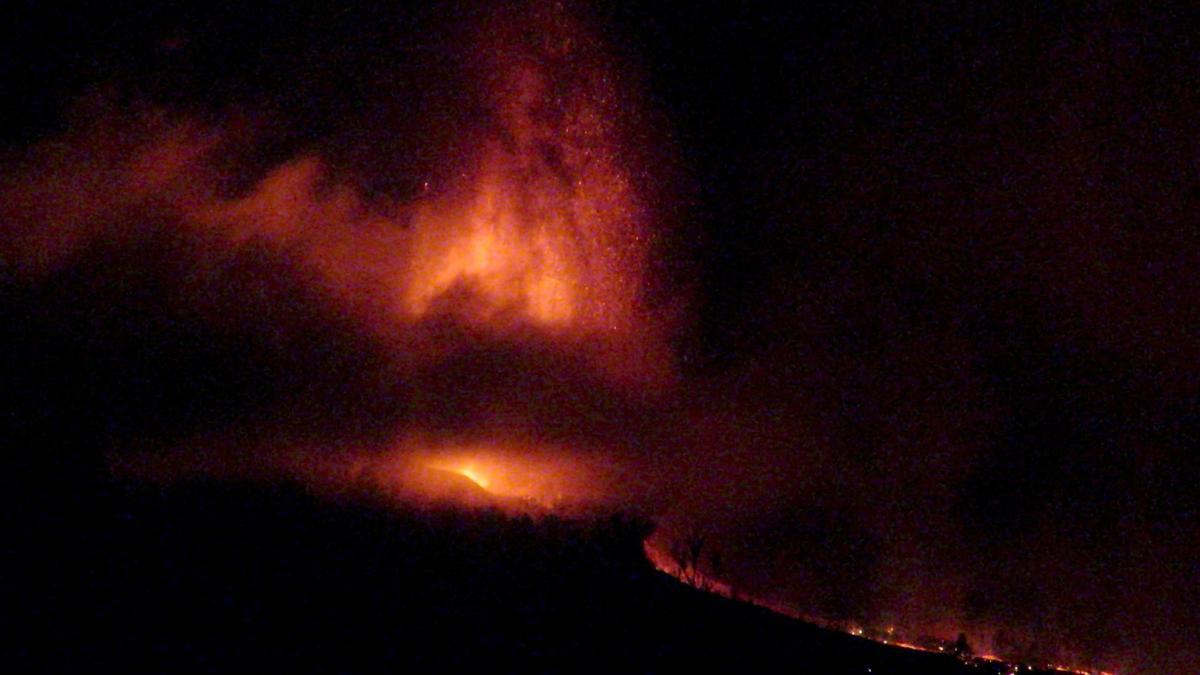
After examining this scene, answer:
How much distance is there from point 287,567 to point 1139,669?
16.2 m

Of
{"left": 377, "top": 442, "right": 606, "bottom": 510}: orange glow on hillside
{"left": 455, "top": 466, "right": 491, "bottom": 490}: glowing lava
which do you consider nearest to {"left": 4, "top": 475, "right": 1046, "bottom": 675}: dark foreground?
{"left": 377, "top": 442, "right": 606, "bottom": 510}: orange glow on hillside

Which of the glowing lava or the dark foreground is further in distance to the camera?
the glowing lava

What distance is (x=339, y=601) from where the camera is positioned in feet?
33.3

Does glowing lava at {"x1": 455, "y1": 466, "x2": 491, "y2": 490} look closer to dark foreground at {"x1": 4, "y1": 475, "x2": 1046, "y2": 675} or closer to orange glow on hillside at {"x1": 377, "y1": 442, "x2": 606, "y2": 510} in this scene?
orange glow on hillside at {"x1": 377, "y1": 442, "x2": 606, "y2": 510}

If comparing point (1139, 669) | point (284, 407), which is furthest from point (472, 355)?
point (1139, 669)

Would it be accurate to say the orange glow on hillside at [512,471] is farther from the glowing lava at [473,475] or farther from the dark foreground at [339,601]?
the dark foreground at [339,601]

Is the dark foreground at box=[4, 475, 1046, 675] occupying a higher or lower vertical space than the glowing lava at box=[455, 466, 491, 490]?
lower

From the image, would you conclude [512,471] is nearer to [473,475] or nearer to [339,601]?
[473,475]

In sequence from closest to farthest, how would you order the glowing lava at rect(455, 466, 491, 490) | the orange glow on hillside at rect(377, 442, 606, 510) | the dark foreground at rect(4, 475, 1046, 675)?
the dark foreground at rect(4, 475, 1046, 675) < the orange glow on hillside at rect(377, 442, 606, 510) < the glowing lava at rect(455, 466, 491, 490)

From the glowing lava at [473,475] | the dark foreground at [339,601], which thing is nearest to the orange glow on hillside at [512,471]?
the glowing lava at [473,475]

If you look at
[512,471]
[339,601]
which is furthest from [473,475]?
[339,601]

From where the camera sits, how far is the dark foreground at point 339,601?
881 cm

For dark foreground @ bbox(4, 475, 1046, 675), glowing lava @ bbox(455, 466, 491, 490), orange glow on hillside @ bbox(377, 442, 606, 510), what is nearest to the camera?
dark foreground @ bbox(4, 475, 1046, 675)

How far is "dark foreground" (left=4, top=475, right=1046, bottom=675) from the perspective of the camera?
28.9 feet
